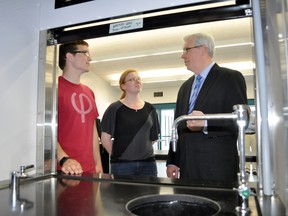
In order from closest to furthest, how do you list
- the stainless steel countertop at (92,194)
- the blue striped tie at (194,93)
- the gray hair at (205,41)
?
1. the stainless steel countertop at (92,194)
2. the blue striped tie at (194,93)
3. the gray hair at (205,41)

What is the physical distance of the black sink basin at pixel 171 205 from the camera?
2.78 ft

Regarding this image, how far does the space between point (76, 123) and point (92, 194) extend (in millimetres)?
617

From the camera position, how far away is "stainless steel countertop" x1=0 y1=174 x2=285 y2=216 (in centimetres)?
76

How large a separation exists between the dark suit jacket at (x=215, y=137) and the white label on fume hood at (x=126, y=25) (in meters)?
0.48

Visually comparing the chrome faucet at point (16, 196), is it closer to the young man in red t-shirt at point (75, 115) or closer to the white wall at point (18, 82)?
the white wall at point (18, 82)

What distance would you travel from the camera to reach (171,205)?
89cm

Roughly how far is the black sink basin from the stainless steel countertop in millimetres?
36

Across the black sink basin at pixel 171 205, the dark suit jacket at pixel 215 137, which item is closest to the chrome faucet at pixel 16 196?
the black sink basin at pixel 171 205

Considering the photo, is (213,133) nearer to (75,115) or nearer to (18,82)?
(75,115)

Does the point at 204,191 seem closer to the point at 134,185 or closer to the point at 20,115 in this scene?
the point at 134,185

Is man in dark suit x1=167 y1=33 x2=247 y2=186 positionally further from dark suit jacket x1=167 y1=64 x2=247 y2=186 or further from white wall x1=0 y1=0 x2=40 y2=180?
white wall x1=0 y1=0 x2=40 y2=180

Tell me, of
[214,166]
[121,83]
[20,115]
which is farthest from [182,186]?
[121,83]

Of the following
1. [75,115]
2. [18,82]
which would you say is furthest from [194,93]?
[18,82]

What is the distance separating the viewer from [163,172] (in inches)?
128
